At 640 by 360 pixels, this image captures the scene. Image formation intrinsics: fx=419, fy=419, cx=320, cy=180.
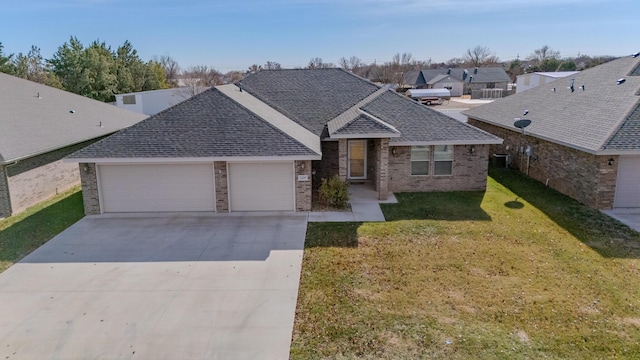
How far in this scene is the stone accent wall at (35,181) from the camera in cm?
1453

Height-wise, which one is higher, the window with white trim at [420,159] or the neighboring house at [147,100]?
the neighboring house at [147,100]

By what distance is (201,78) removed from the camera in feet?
216

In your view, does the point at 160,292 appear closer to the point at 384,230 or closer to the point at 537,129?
the point at 384,230

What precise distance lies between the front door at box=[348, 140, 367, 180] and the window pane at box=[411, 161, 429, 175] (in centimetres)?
243

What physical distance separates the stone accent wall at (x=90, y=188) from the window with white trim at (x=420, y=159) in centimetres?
1153

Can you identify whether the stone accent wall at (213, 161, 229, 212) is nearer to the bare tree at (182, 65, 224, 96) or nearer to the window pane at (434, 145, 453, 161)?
the window pane at (434, 145, 453, 161)

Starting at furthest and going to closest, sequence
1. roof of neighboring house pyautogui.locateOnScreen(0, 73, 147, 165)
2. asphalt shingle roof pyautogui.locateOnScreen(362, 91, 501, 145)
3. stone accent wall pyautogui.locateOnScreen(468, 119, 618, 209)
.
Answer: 1. asphalt shingle roof pyautogui.locateOnScreen(362, 91, 501, 145)
2. roof of neighboring house pyautogui.locateOnScreen(0, 73, 147, 165)
3. stone accent wall pyautogui.locateOnScreen(468, 119, 618, 209)

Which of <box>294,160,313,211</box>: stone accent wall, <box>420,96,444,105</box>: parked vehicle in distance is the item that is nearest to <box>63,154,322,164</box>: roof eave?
<box>294,160,313,211</box>: stone accent wall

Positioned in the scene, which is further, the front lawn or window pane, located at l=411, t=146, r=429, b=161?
window pane, located at l=411, t=146, r=429, b=161

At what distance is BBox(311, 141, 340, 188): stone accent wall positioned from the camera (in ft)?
58.5

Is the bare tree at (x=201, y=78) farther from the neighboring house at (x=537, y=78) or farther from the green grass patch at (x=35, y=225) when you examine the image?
the neighboring house at (x=537, y=78)

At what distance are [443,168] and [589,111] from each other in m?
6.05

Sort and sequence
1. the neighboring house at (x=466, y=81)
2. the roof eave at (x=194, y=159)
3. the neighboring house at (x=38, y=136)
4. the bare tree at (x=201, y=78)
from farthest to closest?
1. the neighboring house at (x=466, y=81)
2. the bare tree at (x=201, y=78)
3. the neighboring house at (x=38, y=136)
4. the roof eave at (x=194, y=159)

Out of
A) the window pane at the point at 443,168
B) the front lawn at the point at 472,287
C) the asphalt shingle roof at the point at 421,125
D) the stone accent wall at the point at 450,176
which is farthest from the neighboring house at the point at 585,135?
the window pane at the point at 443,168
